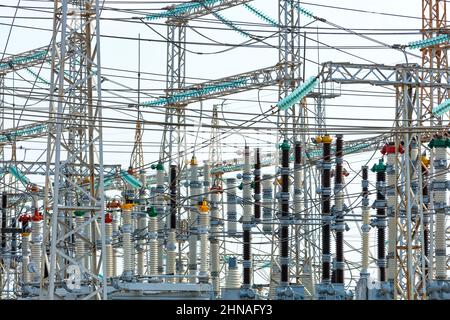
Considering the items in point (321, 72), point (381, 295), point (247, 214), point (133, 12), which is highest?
point (133, 12)

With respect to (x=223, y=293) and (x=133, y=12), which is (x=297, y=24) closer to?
(x=133, y=12)

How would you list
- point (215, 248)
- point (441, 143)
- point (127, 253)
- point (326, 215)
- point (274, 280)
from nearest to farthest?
point (441, 143), point (326, 215), point (127, 253), point (274, 280), point (215, 248)

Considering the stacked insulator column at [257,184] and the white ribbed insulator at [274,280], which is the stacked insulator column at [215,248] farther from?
the white ribbed insulator at [274,280]

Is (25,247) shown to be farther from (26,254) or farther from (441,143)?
(441,143)

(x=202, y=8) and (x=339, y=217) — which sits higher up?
(x=202, y=8)

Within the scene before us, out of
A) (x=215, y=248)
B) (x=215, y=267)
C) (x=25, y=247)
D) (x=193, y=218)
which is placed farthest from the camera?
(x=25, y=247)

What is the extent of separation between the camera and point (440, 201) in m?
21.2

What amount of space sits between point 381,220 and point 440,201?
3.24 m

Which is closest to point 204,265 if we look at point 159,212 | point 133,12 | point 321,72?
point 159,212

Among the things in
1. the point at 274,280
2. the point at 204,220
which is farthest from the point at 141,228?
the point at 204,220

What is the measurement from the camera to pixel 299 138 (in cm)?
2934

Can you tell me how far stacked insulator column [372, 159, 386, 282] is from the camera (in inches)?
955

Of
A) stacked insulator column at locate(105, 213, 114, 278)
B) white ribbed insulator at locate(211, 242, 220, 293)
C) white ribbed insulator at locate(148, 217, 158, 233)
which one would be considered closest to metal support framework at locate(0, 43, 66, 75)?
stacked insulator column at locate(105, 213, 114, 278)
